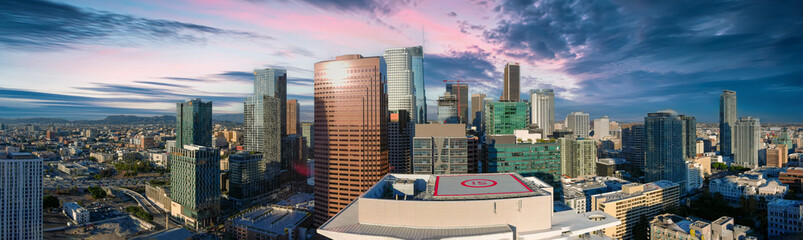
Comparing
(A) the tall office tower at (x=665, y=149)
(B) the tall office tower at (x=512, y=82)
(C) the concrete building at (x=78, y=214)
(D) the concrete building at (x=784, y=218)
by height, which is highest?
(B) the tall office tower at (x=512, y=82)

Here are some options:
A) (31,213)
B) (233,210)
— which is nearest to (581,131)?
(233,210)

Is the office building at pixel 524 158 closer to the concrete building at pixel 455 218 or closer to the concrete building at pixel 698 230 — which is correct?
the concrete building at pixel 698 230

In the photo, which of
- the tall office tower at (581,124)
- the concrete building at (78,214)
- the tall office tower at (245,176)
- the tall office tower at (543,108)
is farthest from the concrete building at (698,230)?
the tall office tower at (581,124)

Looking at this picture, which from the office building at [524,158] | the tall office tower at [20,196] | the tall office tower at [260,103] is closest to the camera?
the tall office tower at [20,196]

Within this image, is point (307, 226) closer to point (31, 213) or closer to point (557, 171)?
point (31, 213)

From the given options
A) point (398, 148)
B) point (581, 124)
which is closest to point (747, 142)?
point (581, 124)

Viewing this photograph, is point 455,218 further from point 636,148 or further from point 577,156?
point 636,148
